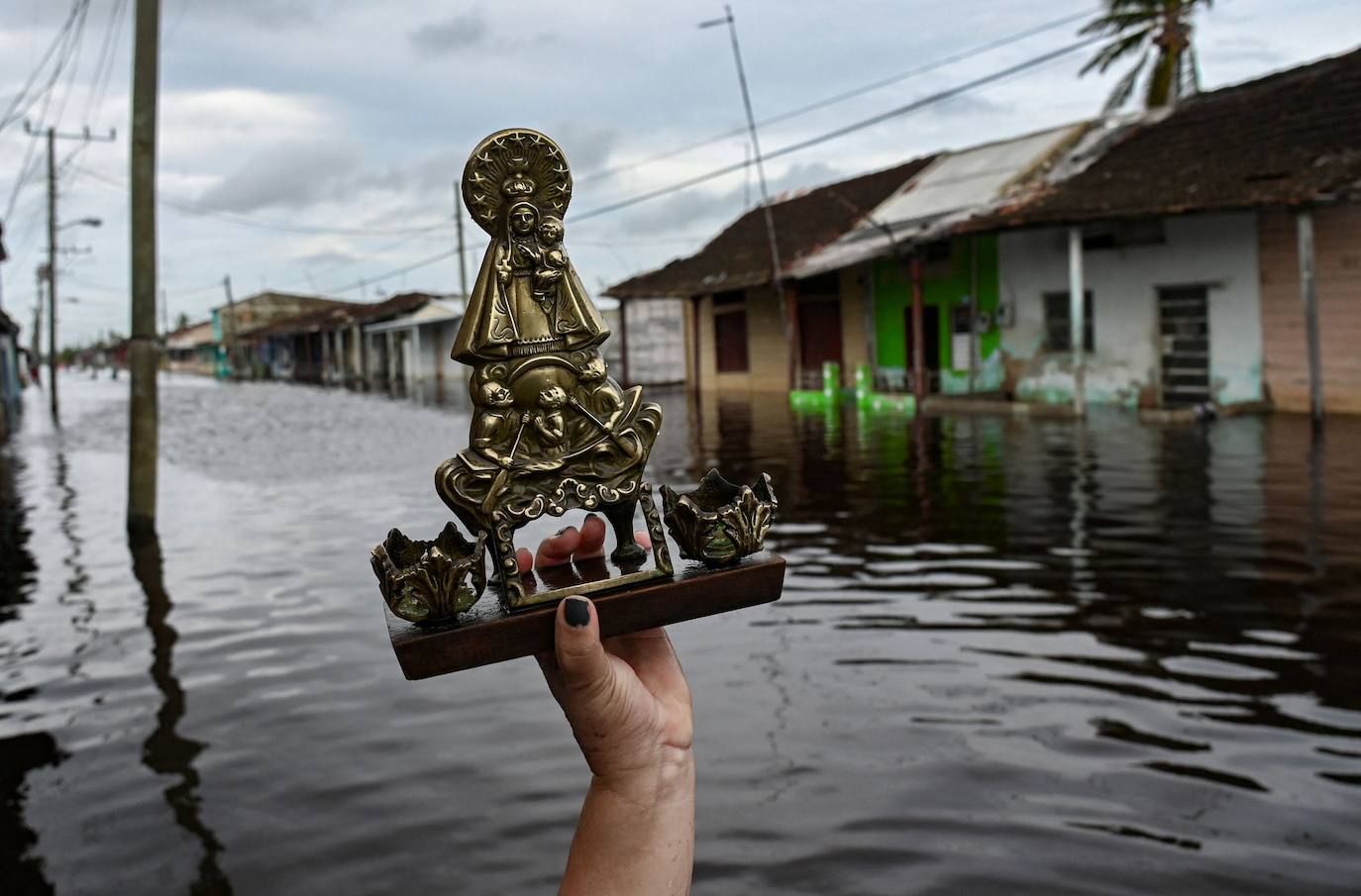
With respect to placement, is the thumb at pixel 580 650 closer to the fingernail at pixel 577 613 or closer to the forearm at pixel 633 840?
the fingernail at pixel 577 613

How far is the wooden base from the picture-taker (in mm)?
2023

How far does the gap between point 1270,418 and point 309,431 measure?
650 inches

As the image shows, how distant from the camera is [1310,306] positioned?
49.8ft

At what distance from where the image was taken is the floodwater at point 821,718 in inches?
142

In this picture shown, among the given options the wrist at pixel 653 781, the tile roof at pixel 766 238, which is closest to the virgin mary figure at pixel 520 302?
the wrist at pixel 653 781

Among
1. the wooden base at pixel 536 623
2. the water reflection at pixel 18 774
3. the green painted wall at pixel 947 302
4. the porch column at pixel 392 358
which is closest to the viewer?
the wooden base at pixel 536 623

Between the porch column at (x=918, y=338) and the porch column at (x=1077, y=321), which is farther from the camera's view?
the porch column at (x=918, y=338)

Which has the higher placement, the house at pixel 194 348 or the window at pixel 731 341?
the house at pixel 194 348

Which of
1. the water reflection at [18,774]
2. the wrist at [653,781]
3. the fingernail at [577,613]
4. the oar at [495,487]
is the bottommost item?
the water reflection at [18,774]

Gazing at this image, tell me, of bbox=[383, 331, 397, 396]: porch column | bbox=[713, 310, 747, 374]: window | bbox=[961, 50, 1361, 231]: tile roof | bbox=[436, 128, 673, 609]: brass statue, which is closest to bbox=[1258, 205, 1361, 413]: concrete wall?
bbox=[961, 50, 1361, 231]: tile roof

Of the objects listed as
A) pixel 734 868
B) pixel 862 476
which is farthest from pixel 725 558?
pixel 862 476

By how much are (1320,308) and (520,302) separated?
1624cm

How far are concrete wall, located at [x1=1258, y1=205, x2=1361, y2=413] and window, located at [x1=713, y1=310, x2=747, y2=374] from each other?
1479cm

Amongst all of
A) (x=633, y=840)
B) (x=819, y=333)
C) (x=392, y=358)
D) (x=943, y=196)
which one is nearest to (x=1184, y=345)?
(x=943, y=196)
